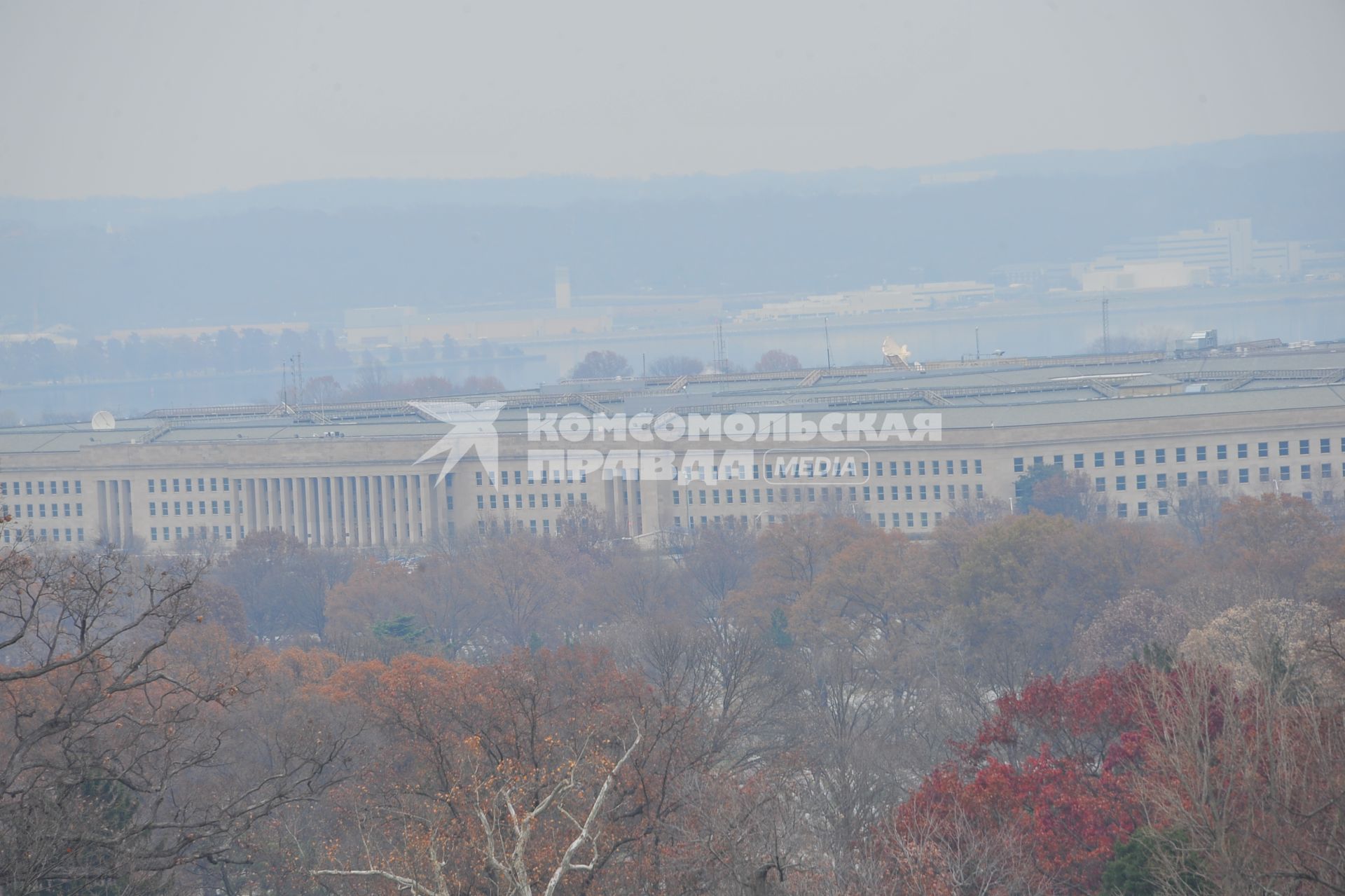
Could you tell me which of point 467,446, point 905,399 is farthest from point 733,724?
point 905,399

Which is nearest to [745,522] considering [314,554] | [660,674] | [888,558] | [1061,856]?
[314,554]

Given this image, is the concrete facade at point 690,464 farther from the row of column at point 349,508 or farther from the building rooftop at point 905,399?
the building rooftop at point 905,399

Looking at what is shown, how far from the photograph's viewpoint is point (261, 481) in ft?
358

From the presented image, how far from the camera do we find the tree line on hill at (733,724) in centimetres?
2238

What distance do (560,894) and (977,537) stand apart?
42239 millimetres

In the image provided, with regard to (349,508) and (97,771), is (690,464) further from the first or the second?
(97,771)

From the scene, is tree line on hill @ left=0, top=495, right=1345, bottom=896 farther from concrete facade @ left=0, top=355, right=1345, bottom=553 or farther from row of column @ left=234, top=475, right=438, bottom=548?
row of column @ left=234, top=475, right=438, bottom=548

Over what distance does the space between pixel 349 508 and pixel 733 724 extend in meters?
69.5

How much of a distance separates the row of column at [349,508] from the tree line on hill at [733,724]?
95.6 ft

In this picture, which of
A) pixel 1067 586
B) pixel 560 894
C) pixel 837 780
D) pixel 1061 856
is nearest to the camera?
pixel 560 894

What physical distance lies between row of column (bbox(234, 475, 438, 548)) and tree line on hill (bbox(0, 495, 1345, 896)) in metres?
29.2

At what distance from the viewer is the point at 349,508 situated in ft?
351

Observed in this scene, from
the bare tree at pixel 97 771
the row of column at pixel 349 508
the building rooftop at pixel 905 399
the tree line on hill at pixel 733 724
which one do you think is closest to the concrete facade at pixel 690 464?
the row of column at pixel 349 508

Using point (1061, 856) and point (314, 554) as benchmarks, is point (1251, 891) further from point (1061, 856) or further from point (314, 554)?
point (314, 554)
